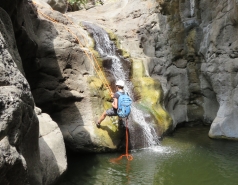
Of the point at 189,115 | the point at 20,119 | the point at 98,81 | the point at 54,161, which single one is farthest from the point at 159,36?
the point at 20,119

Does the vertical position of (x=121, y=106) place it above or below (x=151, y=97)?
below

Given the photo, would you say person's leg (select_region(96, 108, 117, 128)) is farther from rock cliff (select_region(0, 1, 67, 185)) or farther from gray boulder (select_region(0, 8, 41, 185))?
gray boulder (select_region(0, 8, 41, 185))

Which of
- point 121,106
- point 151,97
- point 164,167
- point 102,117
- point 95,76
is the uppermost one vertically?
point 95,76

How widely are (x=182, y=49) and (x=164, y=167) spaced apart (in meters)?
7.32

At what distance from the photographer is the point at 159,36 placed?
13.1m

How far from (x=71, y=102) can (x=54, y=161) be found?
3477 mm

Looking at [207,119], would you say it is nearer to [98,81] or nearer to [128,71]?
[128,71]

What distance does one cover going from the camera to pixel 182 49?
13.4m

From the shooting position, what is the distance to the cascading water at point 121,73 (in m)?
9.14

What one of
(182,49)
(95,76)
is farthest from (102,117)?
(182,49)

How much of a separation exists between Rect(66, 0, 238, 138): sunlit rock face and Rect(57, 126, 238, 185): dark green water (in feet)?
10.9

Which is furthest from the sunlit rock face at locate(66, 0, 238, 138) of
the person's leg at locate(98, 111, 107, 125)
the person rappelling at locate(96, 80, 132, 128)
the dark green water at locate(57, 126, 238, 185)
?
the person's leg at locate(98, 111, 107, 125)

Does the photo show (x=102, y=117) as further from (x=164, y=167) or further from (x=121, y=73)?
(x=121, y=73)

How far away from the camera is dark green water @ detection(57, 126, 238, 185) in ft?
22.2
